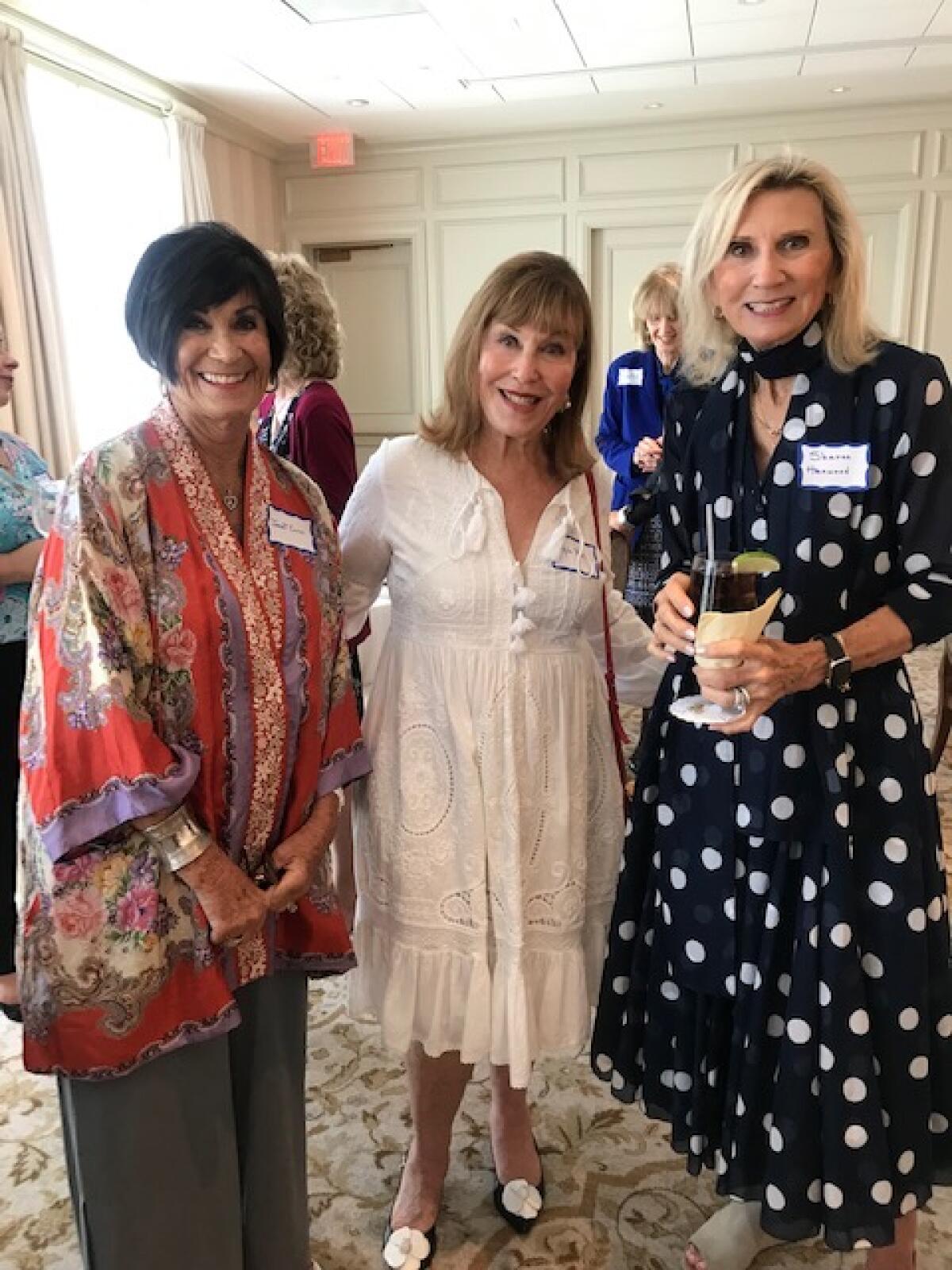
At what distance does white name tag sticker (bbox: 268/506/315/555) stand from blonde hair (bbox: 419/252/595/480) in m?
0.33

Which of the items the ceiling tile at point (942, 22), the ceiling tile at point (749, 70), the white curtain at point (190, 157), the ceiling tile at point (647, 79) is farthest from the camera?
the white curtain at point (190, 157)

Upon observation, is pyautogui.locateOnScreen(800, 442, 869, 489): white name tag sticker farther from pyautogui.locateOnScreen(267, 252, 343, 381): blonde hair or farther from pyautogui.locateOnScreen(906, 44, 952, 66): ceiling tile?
pyautogui.locateOnScreen(906, 44, 952, 66): ceiling tile

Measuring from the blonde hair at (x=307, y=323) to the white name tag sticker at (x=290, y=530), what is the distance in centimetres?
124

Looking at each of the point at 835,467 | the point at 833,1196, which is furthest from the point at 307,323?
the point at 833,1196

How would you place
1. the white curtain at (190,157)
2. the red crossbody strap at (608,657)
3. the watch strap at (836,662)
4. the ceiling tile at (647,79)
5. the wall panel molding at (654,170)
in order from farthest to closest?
the wall panel molding at (654,170)
the white curtain at (190,157)
the ceiling tile at (647,79)
the red crossbody strap at (608,657)
the watch strap at (836,662)

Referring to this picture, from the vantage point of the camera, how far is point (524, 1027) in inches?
60.1

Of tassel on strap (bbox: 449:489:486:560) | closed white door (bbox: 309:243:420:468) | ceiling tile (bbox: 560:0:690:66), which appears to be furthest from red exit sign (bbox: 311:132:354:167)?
tassel on strap (bbox: 449:489:486:560)

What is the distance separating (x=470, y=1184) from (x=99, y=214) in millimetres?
5087

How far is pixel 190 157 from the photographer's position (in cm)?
558

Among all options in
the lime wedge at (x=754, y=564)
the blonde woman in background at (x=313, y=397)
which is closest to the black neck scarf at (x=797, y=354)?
the lime wedge at (x=754, y=564)

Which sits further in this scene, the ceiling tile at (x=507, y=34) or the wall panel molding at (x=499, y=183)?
the wall panel molding at (x=499, y=183)

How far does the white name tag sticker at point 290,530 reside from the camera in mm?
1312

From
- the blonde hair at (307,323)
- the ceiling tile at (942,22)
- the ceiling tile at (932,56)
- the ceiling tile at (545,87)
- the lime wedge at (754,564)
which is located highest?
the ceiling tile at (545,87)

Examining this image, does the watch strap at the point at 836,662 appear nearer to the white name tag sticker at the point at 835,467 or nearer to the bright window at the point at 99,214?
the white name tag sticker at the point at 835,467
